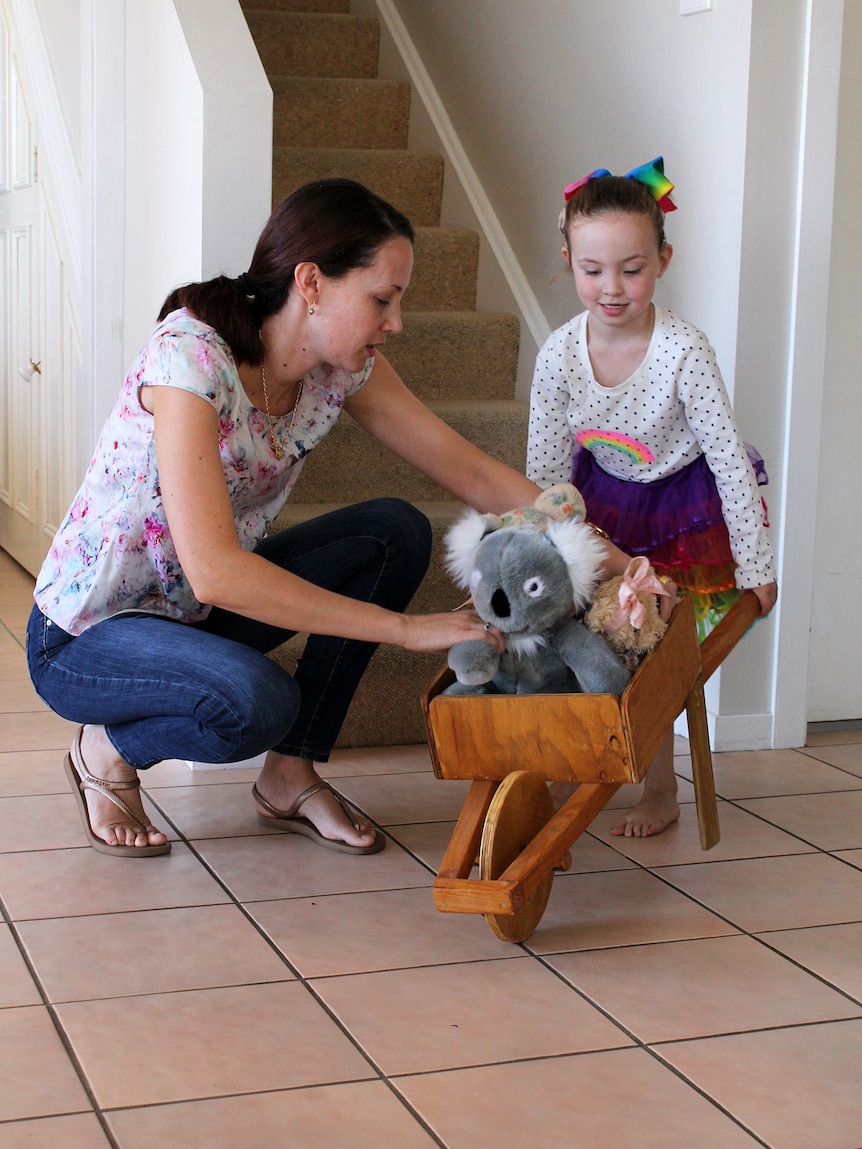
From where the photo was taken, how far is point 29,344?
149 inches

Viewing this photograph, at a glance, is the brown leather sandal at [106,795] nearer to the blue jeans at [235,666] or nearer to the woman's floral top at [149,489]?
the blue jeans at [235,666]

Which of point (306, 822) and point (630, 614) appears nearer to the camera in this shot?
point (630, 614)

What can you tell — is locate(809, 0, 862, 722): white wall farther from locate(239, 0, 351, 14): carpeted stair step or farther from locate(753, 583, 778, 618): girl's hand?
locate(239, 0, 351, 14): carpeted stair step

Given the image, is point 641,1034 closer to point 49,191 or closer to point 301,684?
point 301,684

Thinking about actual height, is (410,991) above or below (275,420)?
below

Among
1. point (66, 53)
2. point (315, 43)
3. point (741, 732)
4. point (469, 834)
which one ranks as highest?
point (315, 43)

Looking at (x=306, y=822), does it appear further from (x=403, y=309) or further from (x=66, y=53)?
(x=66, y=53)

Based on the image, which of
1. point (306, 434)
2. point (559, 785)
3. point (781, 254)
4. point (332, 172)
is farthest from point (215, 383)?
point (332, 172)

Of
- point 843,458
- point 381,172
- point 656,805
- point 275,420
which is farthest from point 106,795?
point 381,172

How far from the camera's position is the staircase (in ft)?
8.07

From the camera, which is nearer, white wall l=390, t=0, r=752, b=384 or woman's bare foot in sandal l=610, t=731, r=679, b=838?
woman's bare foot in sandal l=610, t=731, r=679, b=838

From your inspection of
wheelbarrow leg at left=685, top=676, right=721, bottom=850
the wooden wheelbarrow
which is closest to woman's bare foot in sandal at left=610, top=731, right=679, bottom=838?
wheelbarrow leg at left=685, top=676, right=721, bottom=850

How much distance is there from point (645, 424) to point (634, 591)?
53 cm

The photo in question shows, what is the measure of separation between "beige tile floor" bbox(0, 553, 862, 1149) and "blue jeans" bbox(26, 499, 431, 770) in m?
0.19
